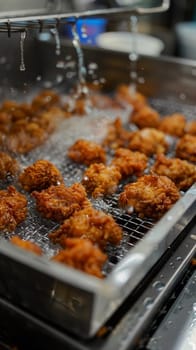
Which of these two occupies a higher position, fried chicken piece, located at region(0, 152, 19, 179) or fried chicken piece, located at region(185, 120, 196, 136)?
fried chicken piece, located at region(0, 152, 19, 179)

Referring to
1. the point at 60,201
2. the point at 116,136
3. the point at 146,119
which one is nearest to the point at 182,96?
Result: the point at 146,119

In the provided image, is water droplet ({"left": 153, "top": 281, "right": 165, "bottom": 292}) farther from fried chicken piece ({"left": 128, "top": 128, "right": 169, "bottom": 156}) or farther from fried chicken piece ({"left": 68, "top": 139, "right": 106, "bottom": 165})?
fried chicken piece ({"left": 128, "top": 128, "right": 169, "bottom": 156})

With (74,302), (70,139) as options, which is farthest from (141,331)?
(70,139)

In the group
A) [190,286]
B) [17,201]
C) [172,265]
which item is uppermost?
[17,201]

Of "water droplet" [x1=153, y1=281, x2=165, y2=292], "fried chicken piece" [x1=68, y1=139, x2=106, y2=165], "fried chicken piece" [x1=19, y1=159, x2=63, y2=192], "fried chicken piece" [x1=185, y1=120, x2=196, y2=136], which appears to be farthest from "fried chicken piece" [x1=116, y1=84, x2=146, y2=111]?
"water droplet" [x1=153, y1=281, x2=165, y2=292]

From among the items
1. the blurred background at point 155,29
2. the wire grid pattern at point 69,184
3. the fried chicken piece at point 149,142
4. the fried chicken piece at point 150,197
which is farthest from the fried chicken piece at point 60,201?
the blurred background at point 155,29

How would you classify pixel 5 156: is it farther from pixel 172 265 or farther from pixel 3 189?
pixel 172 265
